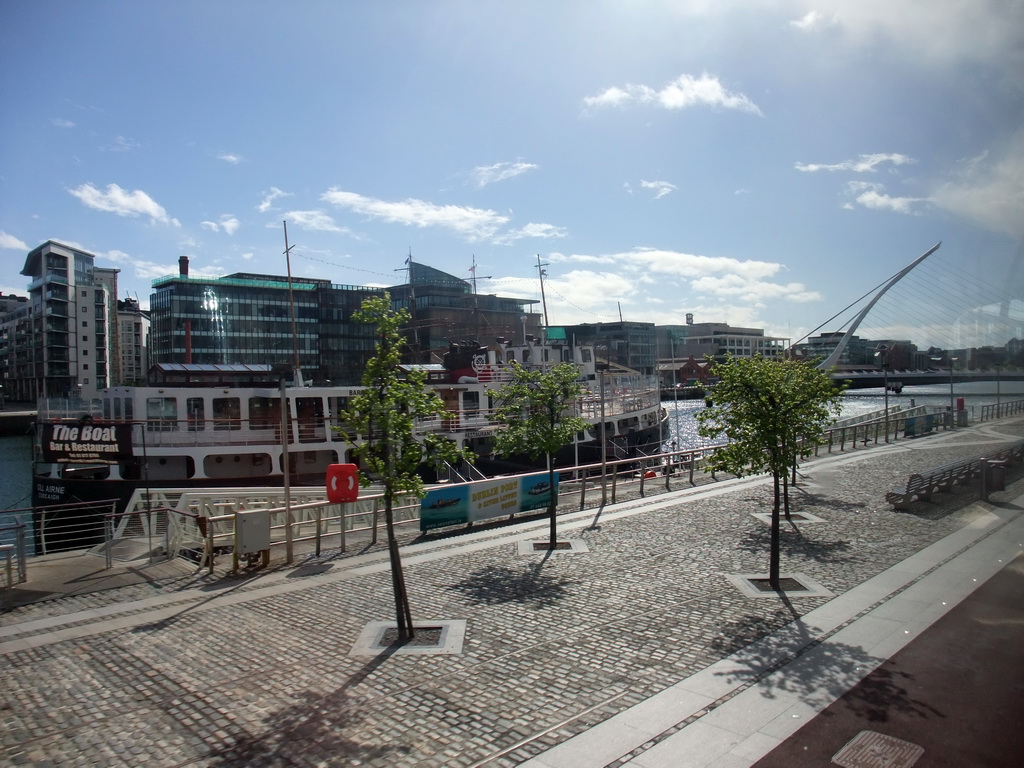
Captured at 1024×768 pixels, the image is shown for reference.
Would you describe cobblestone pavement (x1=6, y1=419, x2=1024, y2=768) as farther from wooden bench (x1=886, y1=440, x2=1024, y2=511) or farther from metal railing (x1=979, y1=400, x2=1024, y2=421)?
wooden bench (x1=886, y1=440, x2=1024, y2=511)

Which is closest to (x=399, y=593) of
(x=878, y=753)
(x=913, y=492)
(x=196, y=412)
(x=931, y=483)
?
(x=878, y=753)

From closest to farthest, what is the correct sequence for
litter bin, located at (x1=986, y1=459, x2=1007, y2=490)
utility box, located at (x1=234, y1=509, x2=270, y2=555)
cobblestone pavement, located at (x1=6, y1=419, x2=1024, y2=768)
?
cobblestone pavement, located at (x1=6, y1=419, x2=1024, y2=768)
litter bin, located at (x1=986, y1=459, x2=1007, y2=490)
utility box, located at (x1=234, y1=509, x2=270, y2=555)

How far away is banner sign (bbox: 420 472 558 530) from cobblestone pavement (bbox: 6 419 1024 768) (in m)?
0.95

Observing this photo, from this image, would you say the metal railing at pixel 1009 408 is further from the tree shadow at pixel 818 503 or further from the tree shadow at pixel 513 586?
the tree shadow at pixel 513 586

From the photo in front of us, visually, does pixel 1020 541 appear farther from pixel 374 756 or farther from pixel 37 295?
pixel 37 295

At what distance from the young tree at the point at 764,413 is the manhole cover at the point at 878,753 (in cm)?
492

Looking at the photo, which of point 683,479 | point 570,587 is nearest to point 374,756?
point 570,587

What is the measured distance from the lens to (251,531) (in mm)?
12789

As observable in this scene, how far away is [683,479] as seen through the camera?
24594 millimetres

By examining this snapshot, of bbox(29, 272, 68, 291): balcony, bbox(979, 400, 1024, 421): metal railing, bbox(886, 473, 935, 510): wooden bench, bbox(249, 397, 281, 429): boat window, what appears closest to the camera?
bbox(979, 400, 1024, 421): metal railing

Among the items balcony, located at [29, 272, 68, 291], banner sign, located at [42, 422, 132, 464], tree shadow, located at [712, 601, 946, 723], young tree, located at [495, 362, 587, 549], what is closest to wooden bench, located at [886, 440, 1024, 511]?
young tree, located at [495, 362, 587, 549]

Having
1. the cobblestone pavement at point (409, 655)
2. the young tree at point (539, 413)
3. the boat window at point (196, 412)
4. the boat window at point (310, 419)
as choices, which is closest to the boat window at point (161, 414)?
the boat window at point (196, 412)

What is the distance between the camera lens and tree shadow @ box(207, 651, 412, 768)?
6.17 m

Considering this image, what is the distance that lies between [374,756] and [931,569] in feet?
32.2
